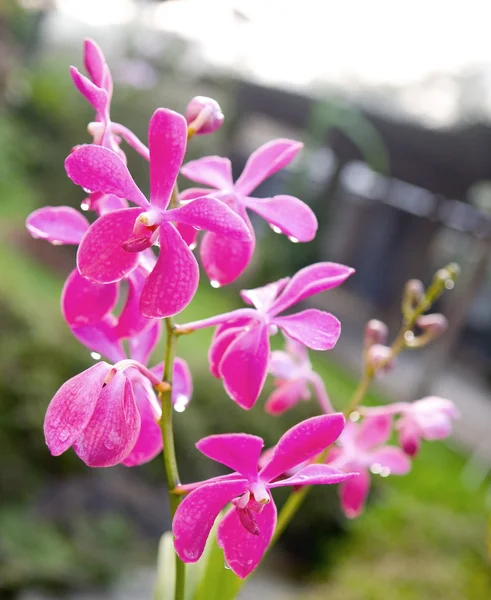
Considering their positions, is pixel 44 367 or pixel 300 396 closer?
pixel 300 396

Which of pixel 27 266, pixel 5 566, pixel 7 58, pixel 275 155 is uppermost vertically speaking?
pixel 275 155

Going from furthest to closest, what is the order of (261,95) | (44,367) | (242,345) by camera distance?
(261,95)
(44,367)
(242,345)

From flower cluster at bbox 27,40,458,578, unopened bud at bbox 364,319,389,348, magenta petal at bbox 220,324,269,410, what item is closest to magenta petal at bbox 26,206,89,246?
flower cluster at bbox 27,40,458,578

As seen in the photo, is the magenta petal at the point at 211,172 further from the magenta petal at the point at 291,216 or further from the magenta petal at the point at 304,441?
the magenta petal at the point at 304,441

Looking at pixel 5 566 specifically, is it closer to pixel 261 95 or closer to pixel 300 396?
pixel 300 396

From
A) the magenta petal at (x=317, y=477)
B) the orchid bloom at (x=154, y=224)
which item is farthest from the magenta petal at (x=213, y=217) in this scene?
the magenta petal at (x=317, y=477)

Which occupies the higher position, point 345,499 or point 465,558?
point 345,499

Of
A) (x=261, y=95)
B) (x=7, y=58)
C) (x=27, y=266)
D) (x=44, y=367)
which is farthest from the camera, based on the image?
(x=261, y=95)

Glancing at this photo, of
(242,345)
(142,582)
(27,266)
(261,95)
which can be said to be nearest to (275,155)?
(242,345)
